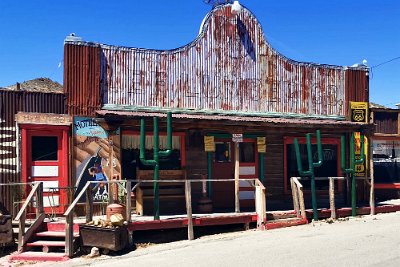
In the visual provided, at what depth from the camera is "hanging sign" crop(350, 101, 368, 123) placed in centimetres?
1722

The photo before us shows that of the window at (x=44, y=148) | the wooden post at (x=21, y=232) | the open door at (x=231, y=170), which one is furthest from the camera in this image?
the open door at (x=231, y=170)

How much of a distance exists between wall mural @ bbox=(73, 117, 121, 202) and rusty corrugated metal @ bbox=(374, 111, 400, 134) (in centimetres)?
1314

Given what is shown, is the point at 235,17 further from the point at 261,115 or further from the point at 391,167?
the point at 391,167

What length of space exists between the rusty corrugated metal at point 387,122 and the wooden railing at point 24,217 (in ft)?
50.8

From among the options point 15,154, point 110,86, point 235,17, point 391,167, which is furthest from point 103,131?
point 391,167

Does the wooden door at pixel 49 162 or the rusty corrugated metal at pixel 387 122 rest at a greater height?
the rusty corrugated metal at pixel 387 122

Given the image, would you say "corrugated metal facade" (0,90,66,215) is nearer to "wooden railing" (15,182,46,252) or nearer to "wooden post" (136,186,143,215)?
"wooden railing" (15,182,46,252)

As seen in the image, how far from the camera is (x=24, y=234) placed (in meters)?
10.9

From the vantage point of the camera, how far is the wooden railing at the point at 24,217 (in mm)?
10797

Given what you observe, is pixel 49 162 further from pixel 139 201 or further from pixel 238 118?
pixel 238 118

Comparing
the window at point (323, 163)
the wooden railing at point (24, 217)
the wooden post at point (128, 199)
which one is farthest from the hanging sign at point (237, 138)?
the wooden railing at point (24, 217)

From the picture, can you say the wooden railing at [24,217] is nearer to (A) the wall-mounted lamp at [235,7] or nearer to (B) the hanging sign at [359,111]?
(A) the wall-mounted lamp at [235,7]

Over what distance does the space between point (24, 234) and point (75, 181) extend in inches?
91.9

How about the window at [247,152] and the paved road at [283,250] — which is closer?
the paved road at [283,250]
